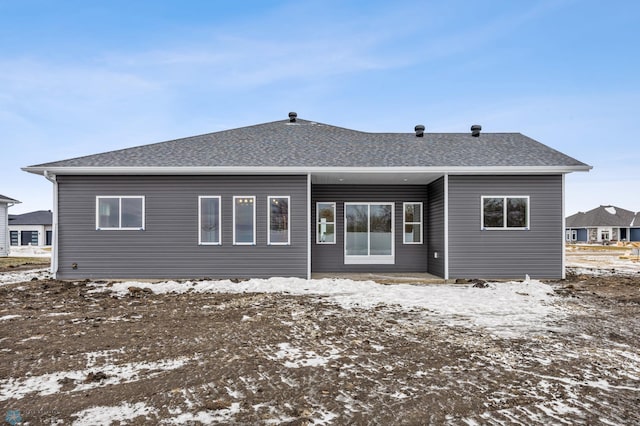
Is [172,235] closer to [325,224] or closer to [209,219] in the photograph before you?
[209,219]

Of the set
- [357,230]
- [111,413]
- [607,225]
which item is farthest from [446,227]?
[607,225]

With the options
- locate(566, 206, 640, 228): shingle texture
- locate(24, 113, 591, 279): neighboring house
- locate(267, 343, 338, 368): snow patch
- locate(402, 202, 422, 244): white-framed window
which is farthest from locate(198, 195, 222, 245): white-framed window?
locate(566, 206, 640, 228): shingle texture

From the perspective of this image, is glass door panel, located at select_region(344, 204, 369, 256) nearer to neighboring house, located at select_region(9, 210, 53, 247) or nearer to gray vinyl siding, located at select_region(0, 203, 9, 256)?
gray vinyl siding, located at select_region(0, 203, 9, 256)

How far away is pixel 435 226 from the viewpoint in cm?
1191

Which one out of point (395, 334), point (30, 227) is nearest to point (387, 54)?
point (395, 334)

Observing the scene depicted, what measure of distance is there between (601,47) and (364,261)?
14.4 meters

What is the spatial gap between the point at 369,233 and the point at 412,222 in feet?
4.99

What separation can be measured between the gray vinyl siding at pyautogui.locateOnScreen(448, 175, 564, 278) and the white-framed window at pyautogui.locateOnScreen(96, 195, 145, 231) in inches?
355

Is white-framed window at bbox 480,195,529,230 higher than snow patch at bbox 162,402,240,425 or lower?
higher

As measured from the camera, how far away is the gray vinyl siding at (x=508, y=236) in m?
10.9

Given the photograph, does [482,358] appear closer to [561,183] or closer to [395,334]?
[395,334]

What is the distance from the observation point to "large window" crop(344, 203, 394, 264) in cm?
1288

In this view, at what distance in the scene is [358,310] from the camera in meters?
7.03

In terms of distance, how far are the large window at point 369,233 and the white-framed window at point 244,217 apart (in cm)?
350
